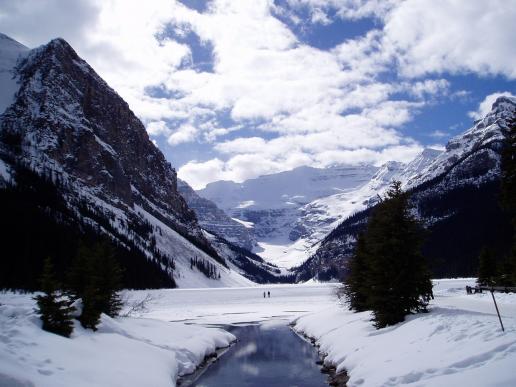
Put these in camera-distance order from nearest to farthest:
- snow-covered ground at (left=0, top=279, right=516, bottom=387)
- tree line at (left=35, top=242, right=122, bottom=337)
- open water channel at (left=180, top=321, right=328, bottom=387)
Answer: snow-covered ground at (left=0, top=279, right=516, bottom=387), tree line at (left=35, top=242, right=122, bottom=337), open water channel at (left=180, top=321, right=328, bottom=387)

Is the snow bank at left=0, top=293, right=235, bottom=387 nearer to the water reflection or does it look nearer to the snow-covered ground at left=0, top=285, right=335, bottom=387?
the snow-covered ground at left=0, top=285, right=335, bottom=387

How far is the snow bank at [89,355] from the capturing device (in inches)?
495

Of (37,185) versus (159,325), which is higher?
(37,185)

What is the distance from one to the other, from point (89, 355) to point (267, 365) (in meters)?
12.7

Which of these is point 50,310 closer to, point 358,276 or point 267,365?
point 267,365

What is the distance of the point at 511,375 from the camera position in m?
9.98

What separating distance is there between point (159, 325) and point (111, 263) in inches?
227

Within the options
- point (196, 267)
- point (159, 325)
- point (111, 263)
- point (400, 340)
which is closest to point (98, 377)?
point (400, 340)

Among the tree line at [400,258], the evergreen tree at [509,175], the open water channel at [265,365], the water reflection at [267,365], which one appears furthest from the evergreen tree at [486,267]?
the evergreen tree at [509,175]

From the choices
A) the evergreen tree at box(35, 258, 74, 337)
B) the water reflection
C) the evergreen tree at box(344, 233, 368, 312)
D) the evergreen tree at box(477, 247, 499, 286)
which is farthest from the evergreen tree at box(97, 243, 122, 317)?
the evergreen tree at box(477, 247, 499, 286)

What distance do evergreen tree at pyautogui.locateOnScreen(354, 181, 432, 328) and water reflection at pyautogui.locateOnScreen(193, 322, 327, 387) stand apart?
16.5 feet

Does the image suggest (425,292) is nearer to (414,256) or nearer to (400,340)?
(414,256)

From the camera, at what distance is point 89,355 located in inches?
650

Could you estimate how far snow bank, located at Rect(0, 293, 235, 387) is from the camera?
12.6m
